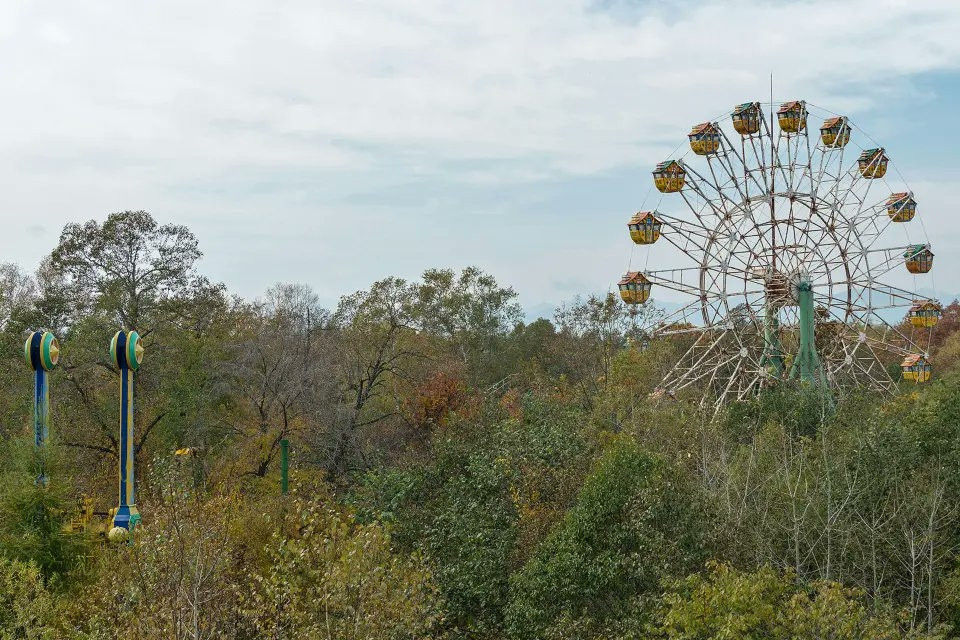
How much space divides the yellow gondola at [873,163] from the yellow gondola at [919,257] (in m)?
2.93

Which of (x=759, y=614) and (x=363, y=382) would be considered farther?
(x=363, y=382)

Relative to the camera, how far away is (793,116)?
35.9 meters

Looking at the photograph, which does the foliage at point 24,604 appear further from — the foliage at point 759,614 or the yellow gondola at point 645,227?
the yellow gondola at point 645,227

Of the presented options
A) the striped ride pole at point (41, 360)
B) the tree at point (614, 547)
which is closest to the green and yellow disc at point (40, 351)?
the striped ride pole at point (41, 360)

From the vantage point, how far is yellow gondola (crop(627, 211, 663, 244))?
35.6 m

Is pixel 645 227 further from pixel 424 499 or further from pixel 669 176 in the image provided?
pixel 424 499

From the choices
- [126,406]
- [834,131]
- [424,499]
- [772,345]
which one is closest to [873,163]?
[834,131]

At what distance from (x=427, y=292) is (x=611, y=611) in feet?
152

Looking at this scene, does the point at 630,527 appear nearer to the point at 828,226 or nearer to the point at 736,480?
the point at 736,480

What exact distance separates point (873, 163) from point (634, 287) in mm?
10001

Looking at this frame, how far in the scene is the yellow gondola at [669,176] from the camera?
35.6 meters

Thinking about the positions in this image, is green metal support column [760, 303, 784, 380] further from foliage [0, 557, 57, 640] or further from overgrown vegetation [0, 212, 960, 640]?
foliage [0, 557, 57, 640]

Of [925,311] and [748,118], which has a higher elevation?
[748,118]

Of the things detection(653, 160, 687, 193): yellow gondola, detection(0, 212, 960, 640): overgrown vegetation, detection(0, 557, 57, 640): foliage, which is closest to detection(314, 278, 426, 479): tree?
detection(0, 212, 960, 640): overgrown vegetation
